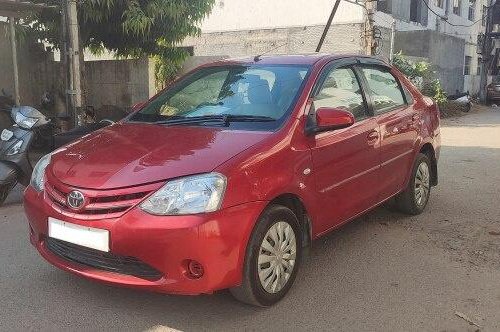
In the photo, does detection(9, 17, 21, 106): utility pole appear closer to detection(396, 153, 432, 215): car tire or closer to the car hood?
the car hood

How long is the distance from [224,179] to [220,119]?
2.78 ft

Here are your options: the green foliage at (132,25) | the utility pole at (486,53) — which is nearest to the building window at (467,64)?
the utility pole at (486,53)

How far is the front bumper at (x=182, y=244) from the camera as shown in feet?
9.02

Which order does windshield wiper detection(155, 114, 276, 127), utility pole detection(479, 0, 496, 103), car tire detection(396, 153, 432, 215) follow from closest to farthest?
windshield wiper detection(155, 114, 276, 127), car tire detection(396, 153, 432, 215), utility pole detection(479, 0, 496, 103)

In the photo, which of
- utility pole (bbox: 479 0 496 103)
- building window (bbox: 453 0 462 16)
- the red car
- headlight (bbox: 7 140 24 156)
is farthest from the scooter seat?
building window (bbox: 453 0 462 16)

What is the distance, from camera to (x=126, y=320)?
10.1ft

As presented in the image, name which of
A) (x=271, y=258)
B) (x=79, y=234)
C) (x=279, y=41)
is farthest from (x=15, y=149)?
(x=279, y=41)

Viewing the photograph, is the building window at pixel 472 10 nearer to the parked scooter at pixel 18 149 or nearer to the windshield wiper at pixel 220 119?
the parked scooter at pixel 18 149

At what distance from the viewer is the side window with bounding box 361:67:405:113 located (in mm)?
4414

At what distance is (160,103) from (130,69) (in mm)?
5777

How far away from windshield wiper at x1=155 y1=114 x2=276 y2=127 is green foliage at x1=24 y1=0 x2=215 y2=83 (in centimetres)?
449

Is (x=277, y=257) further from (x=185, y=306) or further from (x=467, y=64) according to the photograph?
(x=467, y=64)

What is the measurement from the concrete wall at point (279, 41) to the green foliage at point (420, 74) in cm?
211

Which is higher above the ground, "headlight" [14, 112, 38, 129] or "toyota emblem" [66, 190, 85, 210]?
"headlight" [14, 112, 38, 129]
